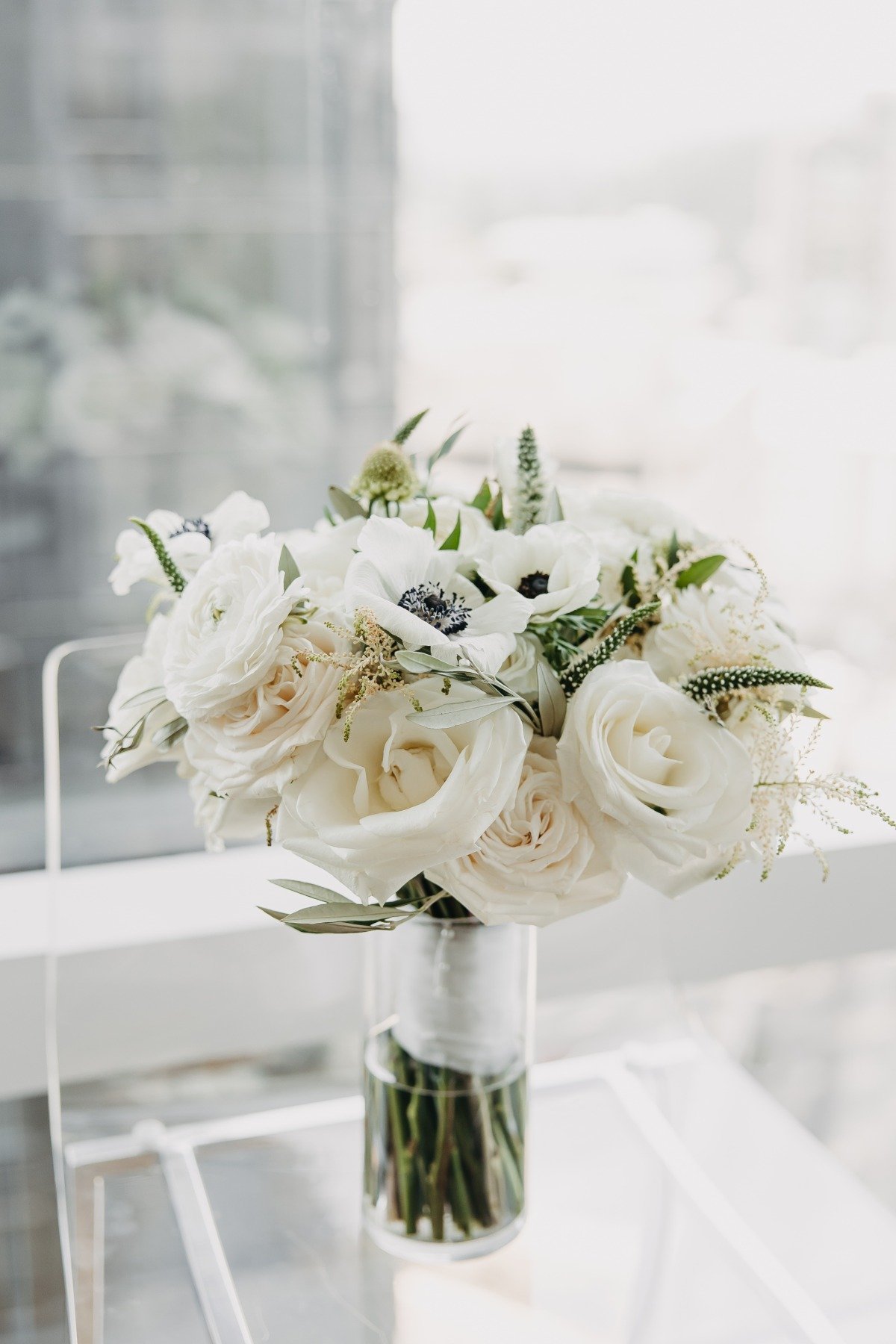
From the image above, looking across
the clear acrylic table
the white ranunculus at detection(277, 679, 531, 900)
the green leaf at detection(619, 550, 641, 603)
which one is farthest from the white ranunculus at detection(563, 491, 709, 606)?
the clear acrylic table

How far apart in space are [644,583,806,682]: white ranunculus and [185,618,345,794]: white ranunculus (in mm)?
147

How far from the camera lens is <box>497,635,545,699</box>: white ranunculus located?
1.66ft

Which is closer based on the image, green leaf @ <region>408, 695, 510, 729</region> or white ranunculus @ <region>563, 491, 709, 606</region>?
green leaf @ <region>408, 695, 510, 729</region>

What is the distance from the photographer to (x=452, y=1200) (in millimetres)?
651

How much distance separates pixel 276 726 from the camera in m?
0.48

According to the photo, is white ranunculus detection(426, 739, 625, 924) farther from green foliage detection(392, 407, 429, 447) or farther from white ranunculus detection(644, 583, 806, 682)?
green foliage detection(392, 407, 429, 447)

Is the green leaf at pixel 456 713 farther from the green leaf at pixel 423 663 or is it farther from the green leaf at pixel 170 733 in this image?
the green leaf at pixel 170 733

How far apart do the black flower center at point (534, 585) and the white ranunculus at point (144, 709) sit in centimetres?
16

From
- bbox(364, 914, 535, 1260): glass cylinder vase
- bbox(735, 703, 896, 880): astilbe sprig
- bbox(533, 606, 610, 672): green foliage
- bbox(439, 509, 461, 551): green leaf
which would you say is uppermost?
bbox(439, 509, 461, 551): green leaf

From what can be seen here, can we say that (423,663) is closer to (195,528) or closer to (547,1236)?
(195,528)

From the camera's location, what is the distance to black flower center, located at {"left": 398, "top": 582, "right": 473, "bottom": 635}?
477mm

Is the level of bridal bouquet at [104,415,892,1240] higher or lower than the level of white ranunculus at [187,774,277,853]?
higher

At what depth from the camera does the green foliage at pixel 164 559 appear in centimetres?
56

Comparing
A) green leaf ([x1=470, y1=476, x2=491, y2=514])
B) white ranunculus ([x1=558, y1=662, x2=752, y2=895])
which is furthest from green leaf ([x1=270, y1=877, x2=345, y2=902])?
green leaf ([x1=470, y1=476, x2=491, y2=514])
